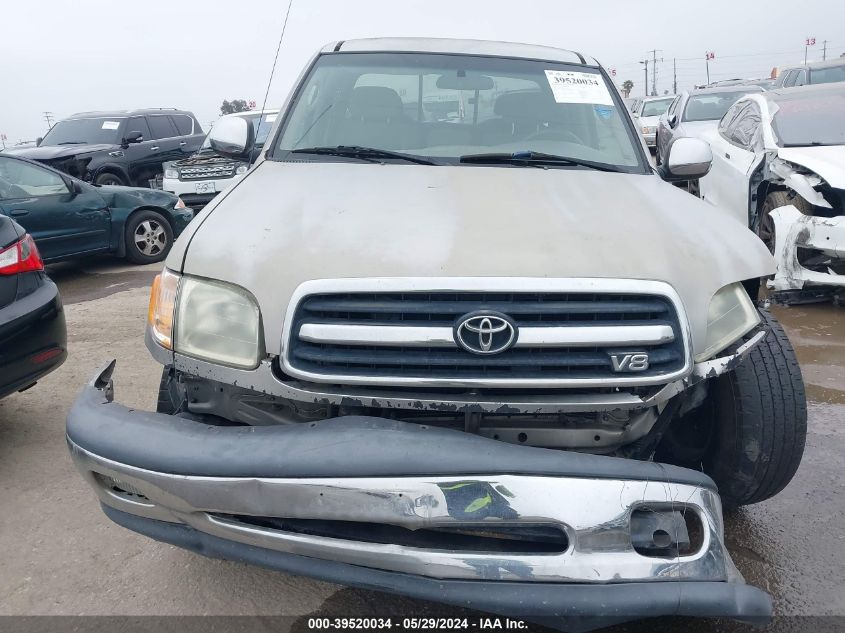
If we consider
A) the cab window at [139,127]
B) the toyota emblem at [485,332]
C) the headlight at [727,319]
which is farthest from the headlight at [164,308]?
the cab window at [139,127]

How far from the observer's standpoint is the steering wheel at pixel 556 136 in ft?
9.92

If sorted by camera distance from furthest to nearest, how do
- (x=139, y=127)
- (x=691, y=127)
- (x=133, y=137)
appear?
(x=139, y=127)
(x=133, y=137)
(x=691, y=127)

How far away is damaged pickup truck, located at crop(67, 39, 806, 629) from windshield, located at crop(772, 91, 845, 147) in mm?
3972

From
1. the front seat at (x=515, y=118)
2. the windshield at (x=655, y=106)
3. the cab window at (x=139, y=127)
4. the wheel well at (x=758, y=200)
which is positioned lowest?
the windshield at (x=655, y=106)

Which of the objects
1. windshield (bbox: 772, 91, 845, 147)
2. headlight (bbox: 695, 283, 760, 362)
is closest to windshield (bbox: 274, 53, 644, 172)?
headlight (bbox: 695, 283, 760, 362)

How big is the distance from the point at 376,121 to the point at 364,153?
0.98 feet

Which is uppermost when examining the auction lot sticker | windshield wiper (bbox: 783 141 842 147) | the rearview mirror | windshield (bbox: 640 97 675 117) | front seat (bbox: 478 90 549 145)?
the rearview mirror

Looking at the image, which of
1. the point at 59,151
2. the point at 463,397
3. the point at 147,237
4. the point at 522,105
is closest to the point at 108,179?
the point at 59,151

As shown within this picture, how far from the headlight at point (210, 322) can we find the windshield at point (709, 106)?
37.6ft

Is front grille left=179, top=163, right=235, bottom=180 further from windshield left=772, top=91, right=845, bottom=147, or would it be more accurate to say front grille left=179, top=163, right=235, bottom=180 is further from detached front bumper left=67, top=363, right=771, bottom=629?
detached front bumper left=67, top=363, right=771, bottom=629

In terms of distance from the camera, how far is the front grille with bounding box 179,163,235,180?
31.3 feet

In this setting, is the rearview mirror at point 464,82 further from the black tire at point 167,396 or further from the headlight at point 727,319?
the black tire at point 167,396

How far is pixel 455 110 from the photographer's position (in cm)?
312

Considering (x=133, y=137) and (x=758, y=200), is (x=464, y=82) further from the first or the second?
(x=133, y=137)
